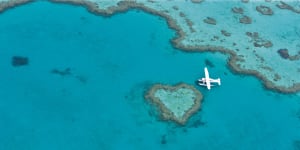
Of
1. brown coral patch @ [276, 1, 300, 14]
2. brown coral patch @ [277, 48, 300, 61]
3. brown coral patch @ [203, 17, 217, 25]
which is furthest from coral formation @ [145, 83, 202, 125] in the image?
brown coral patch @ [276, 1, 300, 14]

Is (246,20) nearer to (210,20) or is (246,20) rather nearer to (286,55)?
(210,20)

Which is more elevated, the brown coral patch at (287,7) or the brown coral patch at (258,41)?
the brown coral patch at (287,7)

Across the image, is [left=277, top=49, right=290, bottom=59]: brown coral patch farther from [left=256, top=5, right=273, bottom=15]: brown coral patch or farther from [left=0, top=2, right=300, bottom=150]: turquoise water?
[left=256, top=5, right=273, bottom=15]: brown coral patch

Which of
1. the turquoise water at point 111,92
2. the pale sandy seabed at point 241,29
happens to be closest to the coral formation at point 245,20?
the pale sandy seabed at point 241,29

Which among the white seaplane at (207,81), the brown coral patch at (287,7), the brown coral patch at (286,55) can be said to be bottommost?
the brown coral patch at (286,55)

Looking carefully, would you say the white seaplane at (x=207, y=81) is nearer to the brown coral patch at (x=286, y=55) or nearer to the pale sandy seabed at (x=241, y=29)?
the pale sandy seabed at (x=241, y=29)

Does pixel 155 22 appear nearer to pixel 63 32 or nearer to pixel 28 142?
pixel 63 32
